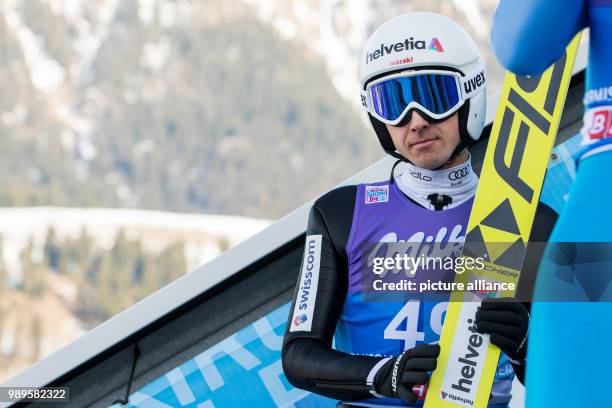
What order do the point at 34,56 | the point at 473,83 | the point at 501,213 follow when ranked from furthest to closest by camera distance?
the point at 34,56, the point at 473,83, the point at 501,213

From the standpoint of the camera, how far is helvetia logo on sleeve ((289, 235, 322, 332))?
349cm

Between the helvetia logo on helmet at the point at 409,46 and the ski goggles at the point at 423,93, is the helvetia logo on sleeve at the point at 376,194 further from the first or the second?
the helvetia logo on helmet at the point at 409,46

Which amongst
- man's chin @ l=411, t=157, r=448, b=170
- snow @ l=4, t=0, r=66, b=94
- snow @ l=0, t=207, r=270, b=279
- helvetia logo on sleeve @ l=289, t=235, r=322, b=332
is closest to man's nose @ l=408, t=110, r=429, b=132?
man's chin @ l=411, t=157, r=448, b=170

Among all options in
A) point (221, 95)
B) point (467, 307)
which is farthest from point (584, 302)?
point (221, 95)

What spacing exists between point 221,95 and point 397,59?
642 feet

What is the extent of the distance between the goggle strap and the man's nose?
16 centimetres

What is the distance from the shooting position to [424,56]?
3562mm

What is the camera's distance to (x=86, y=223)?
122938 mm

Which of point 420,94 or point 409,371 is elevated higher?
point 420,94

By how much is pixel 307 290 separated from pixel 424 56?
→ 833mm

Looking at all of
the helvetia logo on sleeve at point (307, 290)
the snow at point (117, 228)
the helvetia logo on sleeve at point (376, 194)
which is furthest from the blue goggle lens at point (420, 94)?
the snow at point (117, 228)

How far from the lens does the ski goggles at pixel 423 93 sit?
3.53 metres

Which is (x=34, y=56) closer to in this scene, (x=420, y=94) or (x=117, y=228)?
(x=117, y=228)

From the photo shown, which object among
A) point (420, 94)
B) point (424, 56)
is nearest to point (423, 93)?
point (420, 94)
